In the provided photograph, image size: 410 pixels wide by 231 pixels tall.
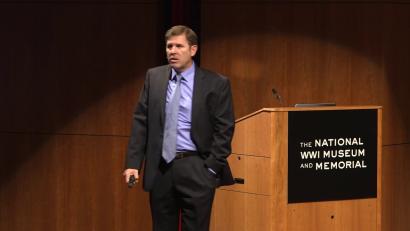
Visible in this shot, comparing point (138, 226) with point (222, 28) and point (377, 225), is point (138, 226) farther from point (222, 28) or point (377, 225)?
point (377, 225)

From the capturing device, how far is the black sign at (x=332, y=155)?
5.55 m

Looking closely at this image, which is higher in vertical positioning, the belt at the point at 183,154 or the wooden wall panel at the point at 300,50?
the wooden wall panel at the point at 300,50

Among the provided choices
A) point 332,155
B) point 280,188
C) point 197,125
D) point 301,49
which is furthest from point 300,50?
point 197,125

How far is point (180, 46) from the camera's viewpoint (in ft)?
15.2

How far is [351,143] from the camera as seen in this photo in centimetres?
571

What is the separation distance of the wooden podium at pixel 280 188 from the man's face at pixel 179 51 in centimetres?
94

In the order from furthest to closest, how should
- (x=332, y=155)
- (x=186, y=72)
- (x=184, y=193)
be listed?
1. (x=332, y=155)
2. (x=186, y=72)
3. (x=184, y=193)

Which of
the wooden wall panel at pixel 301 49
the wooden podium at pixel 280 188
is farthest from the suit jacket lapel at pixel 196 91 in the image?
the wooden wall panel at pixel 301 49

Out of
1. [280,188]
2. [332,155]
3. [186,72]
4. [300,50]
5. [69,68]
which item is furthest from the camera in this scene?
[69,68]

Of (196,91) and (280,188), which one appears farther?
(280,188)

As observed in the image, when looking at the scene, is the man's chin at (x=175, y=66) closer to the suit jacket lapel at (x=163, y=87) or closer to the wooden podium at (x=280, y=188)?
the suit jacket lapel at (x=163, y=87)

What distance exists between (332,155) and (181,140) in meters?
1.38

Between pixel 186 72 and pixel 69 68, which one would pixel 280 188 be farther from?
pixel 69 68

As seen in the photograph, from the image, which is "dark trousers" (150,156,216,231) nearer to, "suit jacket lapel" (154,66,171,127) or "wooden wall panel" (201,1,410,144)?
"suit jacket lapel" (154,66,171,127)
